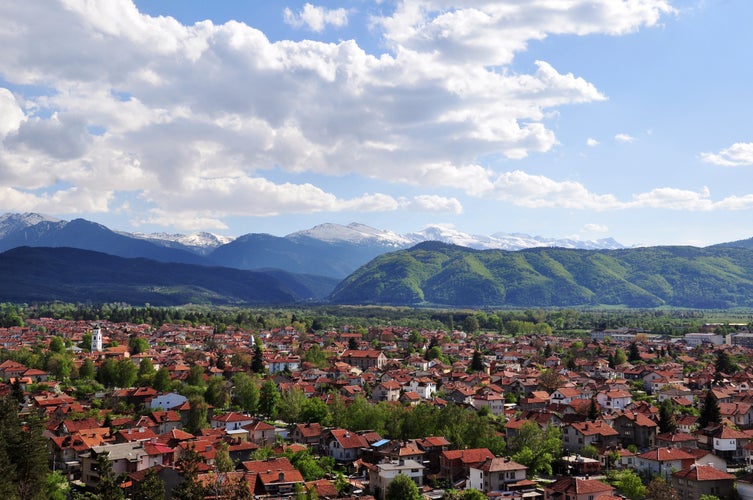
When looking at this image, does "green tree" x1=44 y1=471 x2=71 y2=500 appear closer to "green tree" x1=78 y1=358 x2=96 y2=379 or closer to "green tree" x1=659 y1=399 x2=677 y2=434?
"green tree" x1=78 y1=358 x2=96 y2=379

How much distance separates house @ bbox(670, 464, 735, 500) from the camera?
38.4 meters

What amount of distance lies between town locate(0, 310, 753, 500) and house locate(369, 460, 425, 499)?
110 mm

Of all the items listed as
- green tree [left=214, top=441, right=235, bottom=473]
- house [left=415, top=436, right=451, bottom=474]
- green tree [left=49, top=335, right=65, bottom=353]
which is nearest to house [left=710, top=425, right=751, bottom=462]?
house [left=415, top=436, right=451, bottom=474]

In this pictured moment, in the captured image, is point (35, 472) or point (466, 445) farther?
point (466, 445)

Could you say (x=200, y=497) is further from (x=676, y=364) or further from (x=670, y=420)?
(x=676, y=364)

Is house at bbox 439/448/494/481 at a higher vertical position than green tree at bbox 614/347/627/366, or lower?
lower

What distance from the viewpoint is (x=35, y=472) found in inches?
1336

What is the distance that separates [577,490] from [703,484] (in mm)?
7785

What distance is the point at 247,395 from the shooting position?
5834cm

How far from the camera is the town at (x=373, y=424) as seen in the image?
123 feet

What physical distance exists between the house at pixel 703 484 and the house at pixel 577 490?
15.1 ft

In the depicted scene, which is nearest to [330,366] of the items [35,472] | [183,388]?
[183,388]

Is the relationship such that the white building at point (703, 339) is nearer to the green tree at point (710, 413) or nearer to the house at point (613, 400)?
the house at point (613, 400)

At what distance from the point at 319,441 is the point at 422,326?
104721mm
